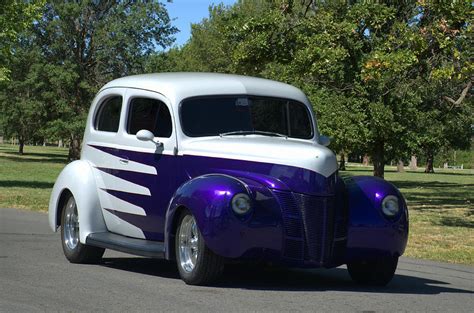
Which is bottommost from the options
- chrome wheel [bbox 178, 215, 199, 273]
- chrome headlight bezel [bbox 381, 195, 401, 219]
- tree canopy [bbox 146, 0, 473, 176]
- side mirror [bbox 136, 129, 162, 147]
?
chrome wheel [bbox 178, 215, 199, 273]

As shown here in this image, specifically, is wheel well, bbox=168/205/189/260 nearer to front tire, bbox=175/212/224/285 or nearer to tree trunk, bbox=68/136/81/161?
front tire, bbox=175/212/224/285

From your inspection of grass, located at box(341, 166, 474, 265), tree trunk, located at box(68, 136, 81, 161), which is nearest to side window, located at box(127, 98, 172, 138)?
grass, located at box(341, 166, 474, 265)

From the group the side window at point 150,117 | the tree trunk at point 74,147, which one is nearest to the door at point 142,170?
the side window at point 150,117

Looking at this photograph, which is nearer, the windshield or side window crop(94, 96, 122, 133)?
the windshield

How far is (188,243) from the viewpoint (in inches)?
316

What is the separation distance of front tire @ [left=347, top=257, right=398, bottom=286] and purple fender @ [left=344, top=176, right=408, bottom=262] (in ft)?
→ 0.82

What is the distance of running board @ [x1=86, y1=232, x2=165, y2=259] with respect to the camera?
332 inches

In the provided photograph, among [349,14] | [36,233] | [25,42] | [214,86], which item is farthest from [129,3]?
[214,86]

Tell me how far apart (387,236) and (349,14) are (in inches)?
586

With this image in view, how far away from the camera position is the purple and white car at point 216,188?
767 cm

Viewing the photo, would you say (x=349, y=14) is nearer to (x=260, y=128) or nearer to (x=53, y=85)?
(x=260, y=128)

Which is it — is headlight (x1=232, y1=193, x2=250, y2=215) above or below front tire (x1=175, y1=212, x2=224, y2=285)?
above

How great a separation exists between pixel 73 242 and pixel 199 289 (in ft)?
9.28

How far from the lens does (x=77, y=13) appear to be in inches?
2201
